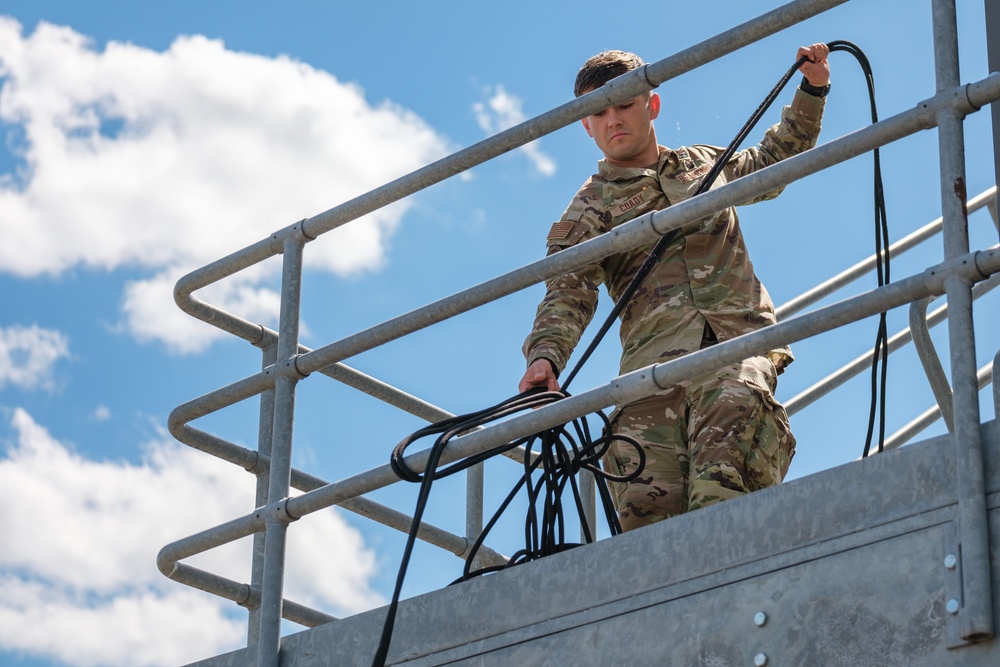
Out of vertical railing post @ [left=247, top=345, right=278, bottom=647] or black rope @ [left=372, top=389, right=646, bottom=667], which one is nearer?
black rope @ [left=372, top=389, right=646, bottom=667]

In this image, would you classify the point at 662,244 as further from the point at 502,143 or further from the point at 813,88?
the point at 813,88

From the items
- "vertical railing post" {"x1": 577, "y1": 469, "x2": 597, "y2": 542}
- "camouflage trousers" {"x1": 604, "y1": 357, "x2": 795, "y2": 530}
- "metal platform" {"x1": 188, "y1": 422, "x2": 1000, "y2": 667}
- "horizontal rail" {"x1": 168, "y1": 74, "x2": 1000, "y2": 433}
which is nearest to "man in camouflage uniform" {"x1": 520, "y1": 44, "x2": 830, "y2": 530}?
"camouflage trousers" {"x1": 604, "y1": 357, "x2": 795, "y2": 530}

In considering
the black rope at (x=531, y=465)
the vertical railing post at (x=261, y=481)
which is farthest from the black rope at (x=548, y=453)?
the vertical railing post at (x=261, y=481)

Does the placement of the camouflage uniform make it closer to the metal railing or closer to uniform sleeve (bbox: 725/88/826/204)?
uniform sleeve (bbox: 725/88/826/204)

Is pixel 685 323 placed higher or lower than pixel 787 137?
lower

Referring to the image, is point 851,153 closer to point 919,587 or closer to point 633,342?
point 919,587

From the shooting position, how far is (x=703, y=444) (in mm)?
4043

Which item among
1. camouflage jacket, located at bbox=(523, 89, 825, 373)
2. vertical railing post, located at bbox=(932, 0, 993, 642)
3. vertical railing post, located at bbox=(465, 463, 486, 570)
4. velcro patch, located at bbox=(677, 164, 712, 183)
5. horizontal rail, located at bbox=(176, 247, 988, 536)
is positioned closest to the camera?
vertical railing post, located at bbox=(932, 0, 993, 642)

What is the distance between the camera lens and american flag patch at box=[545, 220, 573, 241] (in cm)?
450

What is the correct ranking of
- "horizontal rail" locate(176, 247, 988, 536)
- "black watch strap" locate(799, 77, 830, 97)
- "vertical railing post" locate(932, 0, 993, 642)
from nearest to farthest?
"vertical railing post" locate(932, 0, 993, 642), "horizontal rail" locate(176, 247, 988, 536), "black watch strap" locate(799, 77, 830, 97)

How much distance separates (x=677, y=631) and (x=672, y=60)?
1.31m

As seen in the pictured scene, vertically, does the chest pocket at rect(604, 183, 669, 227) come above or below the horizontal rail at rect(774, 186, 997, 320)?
below

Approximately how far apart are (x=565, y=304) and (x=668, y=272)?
299mm

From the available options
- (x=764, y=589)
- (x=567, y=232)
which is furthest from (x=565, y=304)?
(x=764, y=589)
